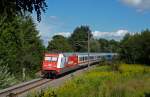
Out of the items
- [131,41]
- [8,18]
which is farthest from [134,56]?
[8,18]

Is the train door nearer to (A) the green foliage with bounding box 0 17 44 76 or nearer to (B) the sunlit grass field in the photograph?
(A) the green foliage with bounding box 0 17 44 76

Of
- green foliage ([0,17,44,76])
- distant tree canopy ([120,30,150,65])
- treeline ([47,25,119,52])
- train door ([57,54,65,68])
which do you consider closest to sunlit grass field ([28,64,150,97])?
green foliage ([0,17,44,76])

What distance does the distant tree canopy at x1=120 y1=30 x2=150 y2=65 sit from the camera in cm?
8225

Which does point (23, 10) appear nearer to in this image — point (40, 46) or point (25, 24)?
point (25, 24)

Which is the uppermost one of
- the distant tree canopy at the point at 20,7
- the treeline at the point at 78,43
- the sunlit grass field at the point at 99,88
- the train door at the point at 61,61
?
the treeline at the point at 78,43

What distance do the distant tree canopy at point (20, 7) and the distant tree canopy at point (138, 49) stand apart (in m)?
73.1

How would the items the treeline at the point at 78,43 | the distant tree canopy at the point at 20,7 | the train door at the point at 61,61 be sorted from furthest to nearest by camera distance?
1. the treeline at the point at 78,43
2. the train door at the point at 61,61
3. the distant tree canopy at the point at 20,7

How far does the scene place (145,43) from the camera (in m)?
82.1

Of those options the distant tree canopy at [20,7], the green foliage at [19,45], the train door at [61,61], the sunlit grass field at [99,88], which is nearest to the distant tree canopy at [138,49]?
the green foliage at [19,45]

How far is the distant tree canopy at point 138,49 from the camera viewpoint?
8225 cm

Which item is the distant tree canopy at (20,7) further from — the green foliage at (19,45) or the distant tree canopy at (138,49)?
the distant tree canopy at (138,49)

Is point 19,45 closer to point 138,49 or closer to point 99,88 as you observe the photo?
point 99,88

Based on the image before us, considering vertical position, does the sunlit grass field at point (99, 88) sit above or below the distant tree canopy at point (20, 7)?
below

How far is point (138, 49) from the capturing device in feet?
274
